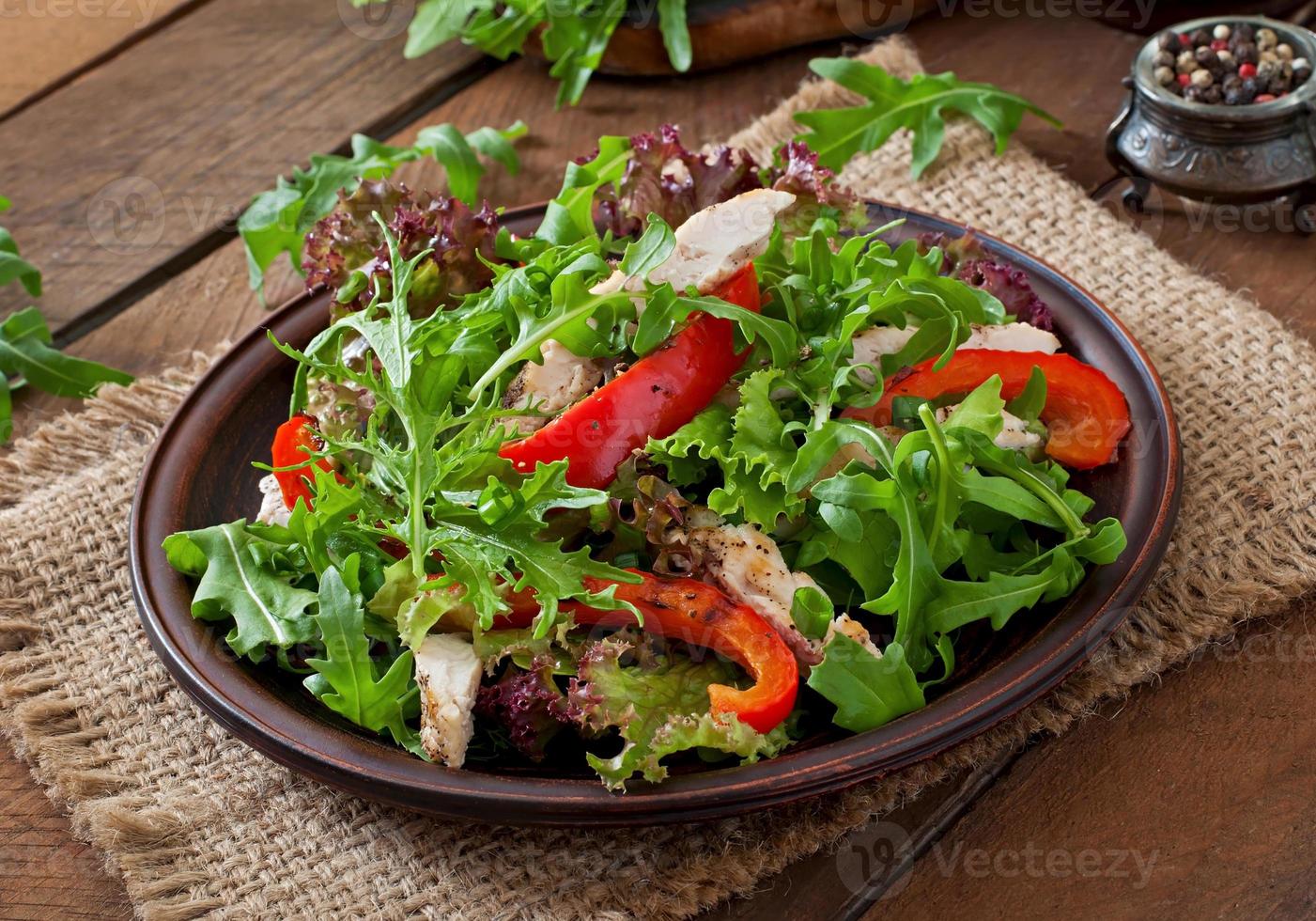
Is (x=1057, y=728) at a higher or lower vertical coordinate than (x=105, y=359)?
lower

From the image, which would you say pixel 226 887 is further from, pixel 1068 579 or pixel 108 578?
pixel 1068 579

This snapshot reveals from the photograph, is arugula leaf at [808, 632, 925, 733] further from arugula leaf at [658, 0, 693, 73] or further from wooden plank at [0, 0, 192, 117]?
wooden plank at [0, 0, 192, 117]

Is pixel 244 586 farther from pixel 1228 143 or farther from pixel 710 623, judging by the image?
pixel 1228 143

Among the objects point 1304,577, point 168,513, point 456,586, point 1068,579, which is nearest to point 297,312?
point 168,513

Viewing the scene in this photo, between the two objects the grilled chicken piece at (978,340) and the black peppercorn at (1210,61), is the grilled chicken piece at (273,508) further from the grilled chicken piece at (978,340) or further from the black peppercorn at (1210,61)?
the black peppercorn at (1210,61)

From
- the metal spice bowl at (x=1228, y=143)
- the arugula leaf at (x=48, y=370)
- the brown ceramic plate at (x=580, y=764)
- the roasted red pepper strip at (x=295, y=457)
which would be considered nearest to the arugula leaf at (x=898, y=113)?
the metal spice bowl at (x=1228, y=143)

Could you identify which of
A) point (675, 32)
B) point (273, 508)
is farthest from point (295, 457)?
point (675, 32)
